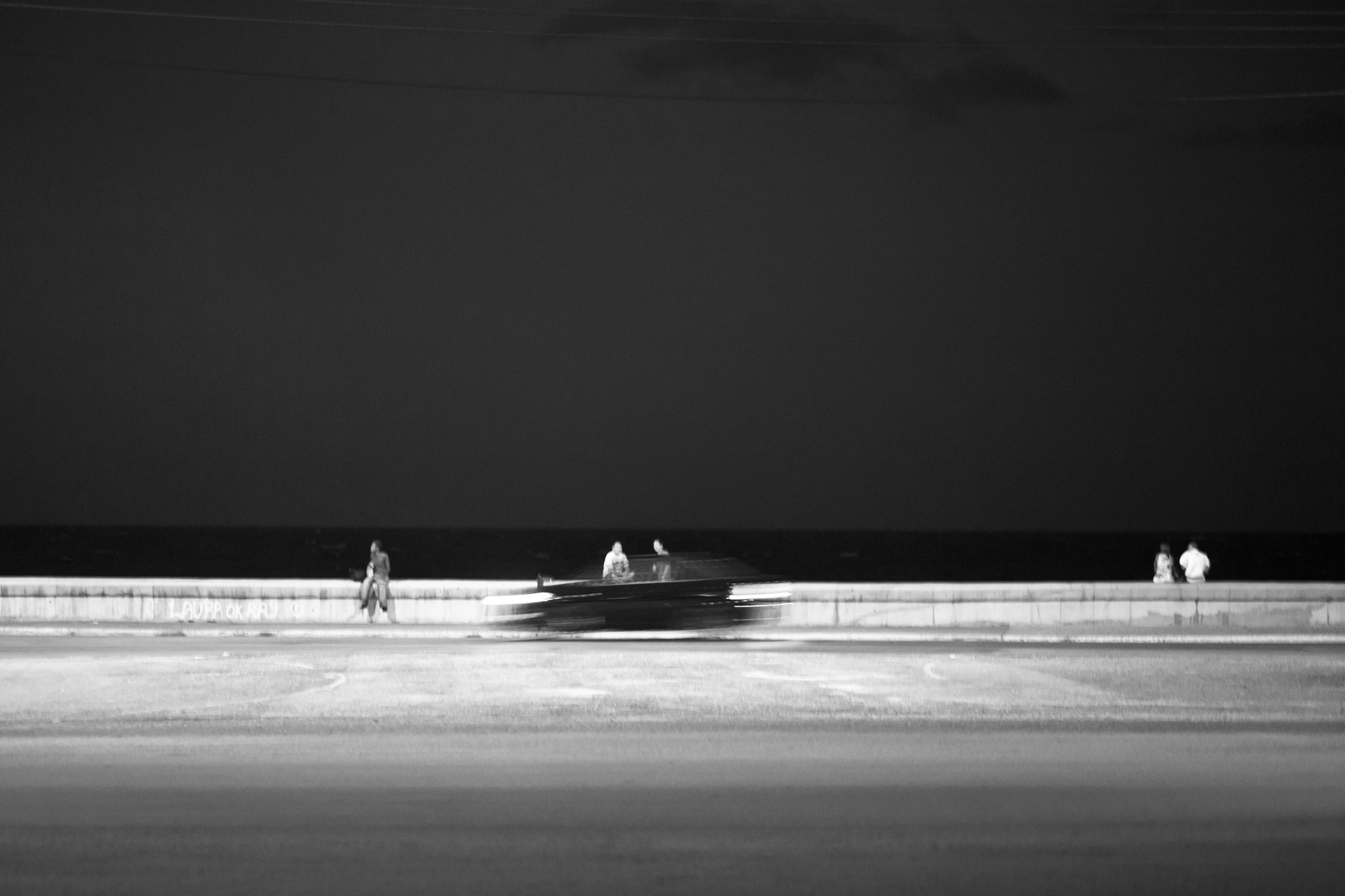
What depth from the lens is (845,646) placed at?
19.2 m

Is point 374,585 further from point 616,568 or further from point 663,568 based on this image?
point 663,568

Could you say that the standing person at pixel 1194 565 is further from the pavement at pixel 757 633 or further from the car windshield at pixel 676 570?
the car windshield at pixel 676 570

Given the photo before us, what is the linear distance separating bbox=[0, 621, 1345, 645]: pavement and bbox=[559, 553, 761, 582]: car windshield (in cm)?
79

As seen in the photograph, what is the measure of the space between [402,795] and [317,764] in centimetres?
131

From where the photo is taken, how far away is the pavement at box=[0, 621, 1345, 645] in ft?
67.0

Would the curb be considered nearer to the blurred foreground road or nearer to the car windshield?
the car windshield

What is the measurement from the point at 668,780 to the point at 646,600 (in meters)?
12.6

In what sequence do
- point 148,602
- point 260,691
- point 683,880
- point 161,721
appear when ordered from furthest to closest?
point 148,602
point 260,691
point 161,721
point 683,880

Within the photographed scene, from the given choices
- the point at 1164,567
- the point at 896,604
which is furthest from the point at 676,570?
the point at 1164,567

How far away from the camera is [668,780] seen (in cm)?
855

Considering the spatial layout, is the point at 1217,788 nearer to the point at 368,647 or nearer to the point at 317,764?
the point at 317,764

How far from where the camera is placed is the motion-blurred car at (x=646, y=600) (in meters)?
21.0

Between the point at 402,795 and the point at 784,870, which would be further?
the point at 402,795

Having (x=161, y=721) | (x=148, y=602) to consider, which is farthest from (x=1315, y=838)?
(x=148, y=602)
